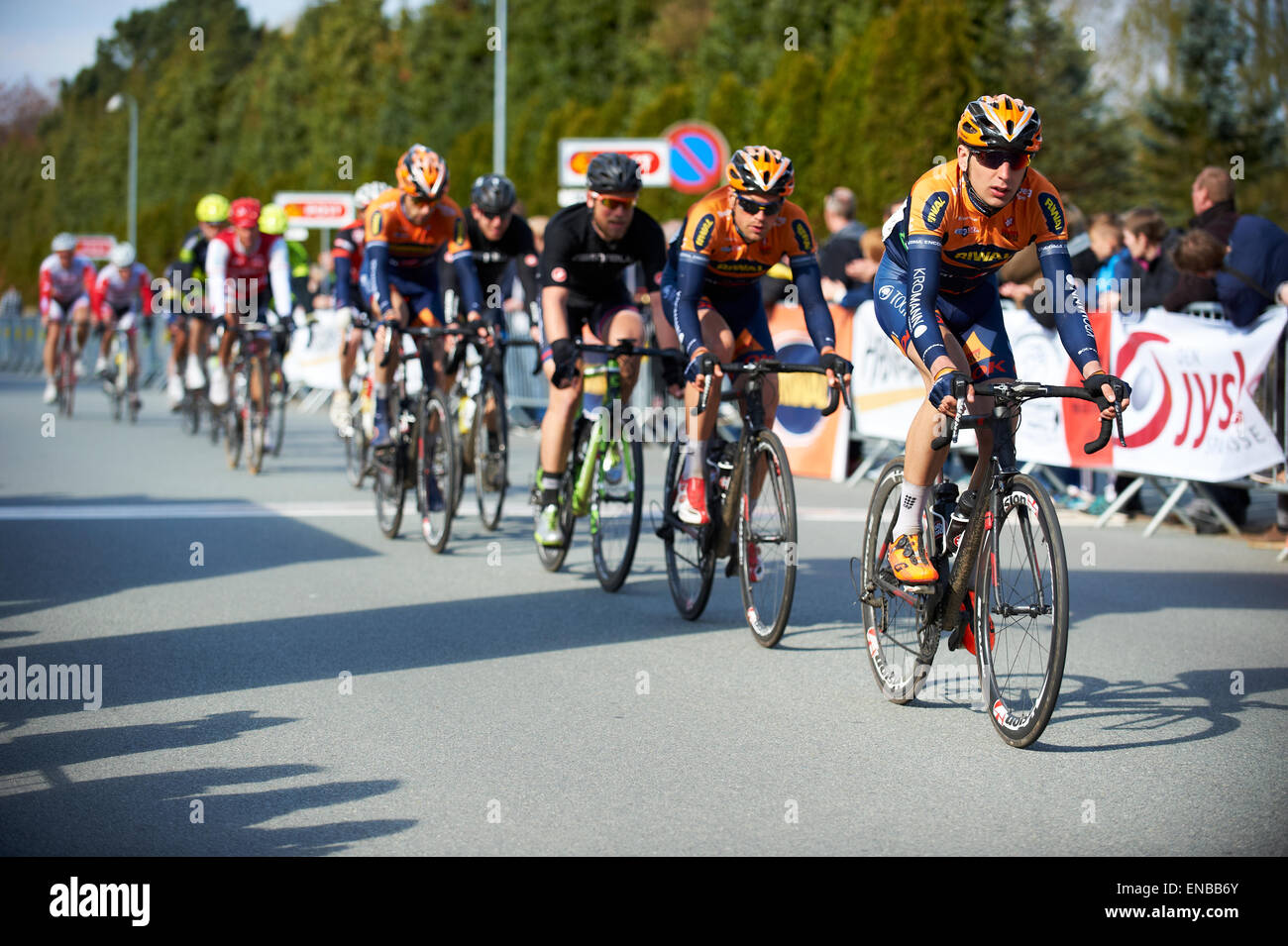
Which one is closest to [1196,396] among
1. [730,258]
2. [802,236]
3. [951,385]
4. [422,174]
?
[802,236]

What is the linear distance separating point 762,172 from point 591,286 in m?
2.04

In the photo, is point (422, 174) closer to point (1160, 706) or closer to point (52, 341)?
point (1160, 706)

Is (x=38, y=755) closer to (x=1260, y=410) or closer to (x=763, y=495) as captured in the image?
(x=763, y=495)

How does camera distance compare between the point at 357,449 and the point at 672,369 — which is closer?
the point at 672,369

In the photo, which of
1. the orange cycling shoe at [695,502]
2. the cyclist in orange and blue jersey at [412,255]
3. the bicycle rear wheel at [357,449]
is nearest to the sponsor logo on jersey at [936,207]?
the orange cycling shoe at [695,502]

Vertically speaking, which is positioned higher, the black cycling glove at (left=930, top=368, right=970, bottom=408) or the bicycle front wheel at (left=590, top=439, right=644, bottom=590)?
the black cycling glove at (left=930, top=368, right=970, bottom=408)

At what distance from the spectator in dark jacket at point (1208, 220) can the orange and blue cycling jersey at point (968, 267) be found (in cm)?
565

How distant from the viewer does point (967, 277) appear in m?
6.04

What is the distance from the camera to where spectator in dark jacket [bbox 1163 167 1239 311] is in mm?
11297

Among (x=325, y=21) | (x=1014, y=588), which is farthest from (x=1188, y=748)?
(x=325, y=21)

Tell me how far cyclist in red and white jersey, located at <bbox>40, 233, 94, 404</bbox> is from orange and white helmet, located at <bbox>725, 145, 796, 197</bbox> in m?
16.6

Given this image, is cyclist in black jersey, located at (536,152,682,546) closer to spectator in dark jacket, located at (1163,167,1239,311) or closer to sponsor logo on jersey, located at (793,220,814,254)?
sponsor logo on jersey, located at (793,220,814,254)

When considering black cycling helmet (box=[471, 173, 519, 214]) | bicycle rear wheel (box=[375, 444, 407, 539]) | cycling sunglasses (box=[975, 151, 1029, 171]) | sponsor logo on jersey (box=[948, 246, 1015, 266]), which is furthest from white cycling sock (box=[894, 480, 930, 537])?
black cycling helmet (box=[471, 173, 519, 214])

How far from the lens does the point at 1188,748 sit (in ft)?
18.4
